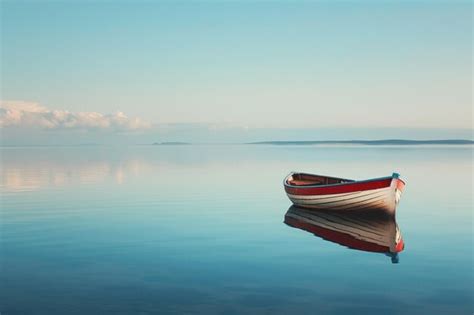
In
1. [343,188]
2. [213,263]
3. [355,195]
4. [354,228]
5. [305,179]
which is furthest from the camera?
[305,179]

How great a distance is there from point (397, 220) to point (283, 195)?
12.0m

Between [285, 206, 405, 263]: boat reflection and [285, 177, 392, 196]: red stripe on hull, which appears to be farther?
[285, 177, 392, 196]: red stripe on hull

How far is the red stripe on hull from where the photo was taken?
76.3 ft

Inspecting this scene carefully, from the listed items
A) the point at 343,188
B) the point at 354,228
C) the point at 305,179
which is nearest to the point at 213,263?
the point at 354,228

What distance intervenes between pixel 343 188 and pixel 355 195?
72 cm

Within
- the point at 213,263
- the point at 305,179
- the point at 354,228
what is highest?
the point at 305,179

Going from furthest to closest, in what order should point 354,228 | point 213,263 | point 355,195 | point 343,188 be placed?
point 343,188, point 355,195, point 354,228, point 213,263

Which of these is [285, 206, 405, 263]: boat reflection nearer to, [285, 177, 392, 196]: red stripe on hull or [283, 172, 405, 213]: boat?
[283, 172, 405, 213]: boat

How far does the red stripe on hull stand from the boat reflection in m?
1.21

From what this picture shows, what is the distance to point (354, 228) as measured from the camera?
2166 centimetres

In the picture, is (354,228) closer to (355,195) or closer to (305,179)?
(355,195)

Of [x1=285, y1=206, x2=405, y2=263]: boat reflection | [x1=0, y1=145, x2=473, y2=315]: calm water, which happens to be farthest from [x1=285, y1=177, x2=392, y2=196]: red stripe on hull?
[x1=0, y1=145, x2=473, y2=315]: calm water

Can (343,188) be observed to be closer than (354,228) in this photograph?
No

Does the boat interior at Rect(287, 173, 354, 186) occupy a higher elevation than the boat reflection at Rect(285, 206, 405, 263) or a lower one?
higher
